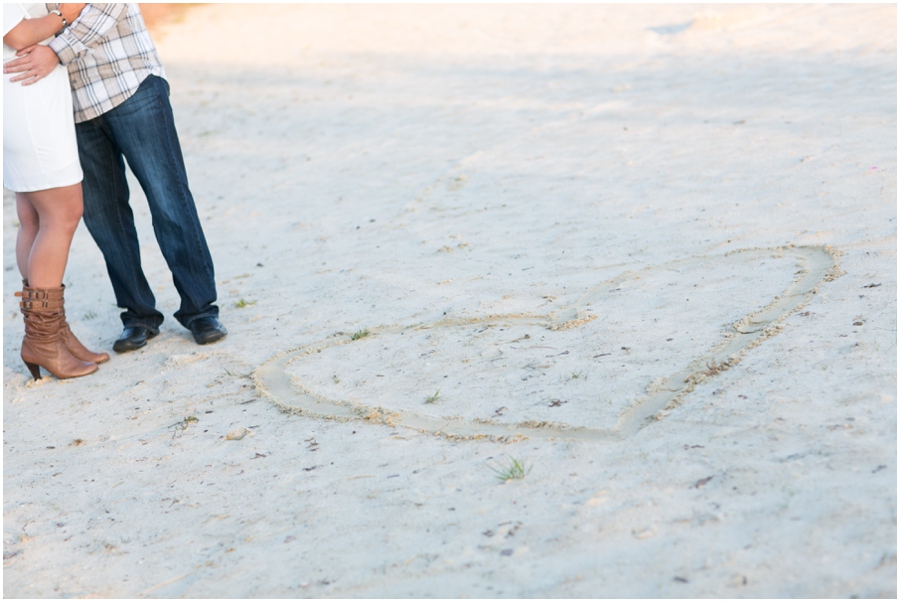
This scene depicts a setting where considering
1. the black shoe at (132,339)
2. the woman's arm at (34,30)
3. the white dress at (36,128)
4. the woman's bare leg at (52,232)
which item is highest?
the woman's arm at (34,30)

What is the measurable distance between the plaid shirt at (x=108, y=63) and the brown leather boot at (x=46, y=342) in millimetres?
771

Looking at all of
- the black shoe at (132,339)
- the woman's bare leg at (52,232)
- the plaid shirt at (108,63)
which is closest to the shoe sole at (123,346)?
the black shoe at (132,339)

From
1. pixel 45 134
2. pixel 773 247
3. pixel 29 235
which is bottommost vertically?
pixel 773 247

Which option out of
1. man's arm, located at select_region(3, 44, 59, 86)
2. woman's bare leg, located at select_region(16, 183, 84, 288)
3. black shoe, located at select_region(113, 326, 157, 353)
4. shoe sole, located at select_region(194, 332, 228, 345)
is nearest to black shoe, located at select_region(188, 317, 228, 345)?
shoe sole, located at select_region(194, 332, 228, 345)

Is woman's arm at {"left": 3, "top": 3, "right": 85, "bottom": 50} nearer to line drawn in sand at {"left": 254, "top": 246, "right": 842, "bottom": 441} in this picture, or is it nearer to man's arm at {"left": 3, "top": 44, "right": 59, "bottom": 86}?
man's arm at {"left": 3, "top": 44, "right": 59, "bottom": 86}

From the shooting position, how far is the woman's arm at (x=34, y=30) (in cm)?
317

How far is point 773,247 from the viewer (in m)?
3.60

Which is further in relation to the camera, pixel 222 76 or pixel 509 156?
pixel 222 76

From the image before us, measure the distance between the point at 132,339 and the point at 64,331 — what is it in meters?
0.29

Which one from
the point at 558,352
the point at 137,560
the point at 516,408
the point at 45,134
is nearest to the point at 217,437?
the point at 137,560

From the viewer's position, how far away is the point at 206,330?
364 centimetres

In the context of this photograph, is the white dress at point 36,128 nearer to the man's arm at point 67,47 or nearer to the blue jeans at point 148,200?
the man's arm at point 67,47

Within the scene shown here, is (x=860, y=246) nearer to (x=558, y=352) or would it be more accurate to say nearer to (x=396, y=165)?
(x=558, y=352)

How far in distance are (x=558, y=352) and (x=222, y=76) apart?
28.1 ft
